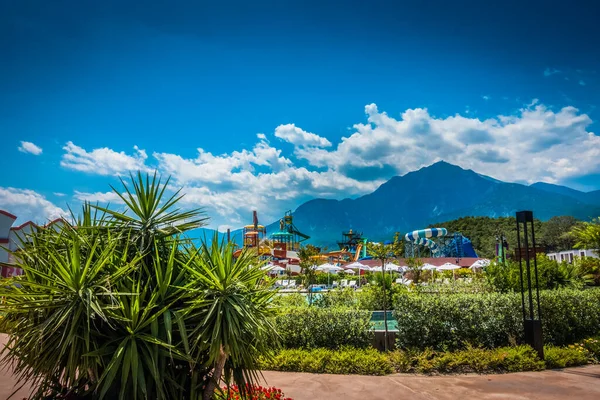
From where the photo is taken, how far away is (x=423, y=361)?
8.85 m

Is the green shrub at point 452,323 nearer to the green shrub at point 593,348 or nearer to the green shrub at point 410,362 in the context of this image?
the green shrub at point 410,362

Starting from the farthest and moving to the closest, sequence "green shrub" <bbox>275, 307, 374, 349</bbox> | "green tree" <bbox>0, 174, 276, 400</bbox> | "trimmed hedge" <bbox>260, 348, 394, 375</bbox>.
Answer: "green shrub" <bbox>275, 307, 374, 349</bbox>, "trimmed hedge" <bbox>260, 348, 394, 375</bbox>, "green tree" <bbox>0, 174, 276, 400</bbox>

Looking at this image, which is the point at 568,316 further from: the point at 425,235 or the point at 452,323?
the point at 425,235

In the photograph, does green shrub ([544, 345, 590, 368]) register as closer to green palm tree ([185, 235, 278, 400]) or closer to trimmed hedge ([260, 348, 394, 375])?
trimmed hedge ([260, 348, 394, 375])

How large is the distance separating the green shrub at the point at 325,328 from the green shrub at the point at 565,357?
11.9 feet

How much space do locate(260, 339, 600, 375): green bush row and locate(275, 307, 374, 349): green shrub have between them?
54 centimetres

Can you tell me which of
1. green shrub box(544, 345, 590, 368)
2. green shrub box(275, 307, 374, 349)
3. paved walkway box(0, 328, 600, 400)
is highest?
green shrub box(275, 307, 374, 349)

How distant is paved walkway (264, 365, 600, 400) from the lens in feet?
23.4

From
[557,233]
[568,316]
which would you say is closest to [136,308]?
[568,316]

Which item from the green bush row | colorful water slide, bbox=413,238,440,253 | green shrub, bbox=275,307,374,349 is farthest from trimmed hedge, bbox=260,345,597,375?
colorful water slide, bbox=413,238,440,253

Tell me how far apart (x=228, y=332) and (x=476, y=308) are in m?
7.22

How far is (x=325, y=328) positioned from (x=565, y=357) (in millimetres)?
4978

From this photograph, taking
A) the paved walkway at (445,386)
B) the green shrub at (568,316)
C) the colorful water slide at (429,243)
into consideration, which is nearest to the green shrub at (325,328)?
the paved walkway at (445,386)

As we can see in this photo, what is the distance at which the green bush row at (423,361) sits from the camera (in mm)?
8750
